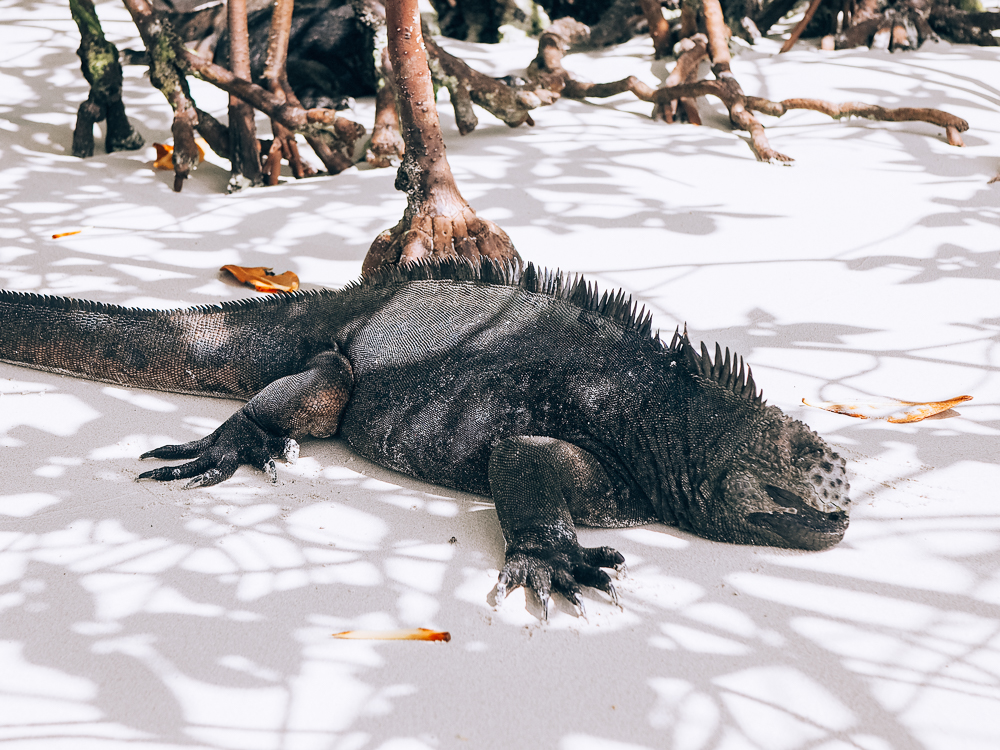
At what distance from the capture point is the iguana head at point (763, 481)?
2332 millimetres

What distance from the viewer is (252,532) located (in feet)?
8.05

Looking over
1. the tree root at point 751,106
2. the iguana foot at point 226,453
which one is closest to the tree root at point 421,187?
the iguana foot at point 226,453

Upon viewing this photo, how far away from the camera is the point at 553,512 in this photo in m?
2.43

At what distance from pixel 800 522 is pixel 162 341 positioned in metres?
2.53

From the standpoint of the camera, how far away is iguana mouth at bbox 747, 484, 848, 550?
233 cm

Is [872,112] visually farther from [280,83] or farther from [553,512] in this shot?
[553,512]

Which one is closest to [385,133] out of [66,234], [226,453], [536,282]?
[66,234]

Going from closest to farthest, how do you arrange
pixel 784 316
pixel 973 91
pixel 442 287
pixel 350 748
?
pixel 350 748 → pixel 442 287 → pixel 784 316 → pixel 973 91

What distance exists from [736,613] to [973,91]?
6717 mm

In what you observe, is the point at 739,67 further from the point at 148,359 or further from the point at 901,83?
the point at 148,359

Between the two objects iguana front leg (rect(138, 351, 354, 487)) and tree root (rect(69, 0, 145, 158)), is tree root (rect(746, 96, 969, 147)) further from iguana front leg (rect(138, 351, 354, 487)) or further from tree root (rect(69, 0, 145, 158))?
tree root (rect(69, 0, 145, 158))

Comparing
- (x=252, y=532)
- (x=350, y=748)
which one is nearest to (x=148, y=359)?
(x=252, y=532)

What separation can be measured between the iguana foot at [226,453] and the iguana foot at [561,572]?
3.30ft

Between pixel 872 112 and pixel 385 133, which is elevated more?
pixel 872 112
